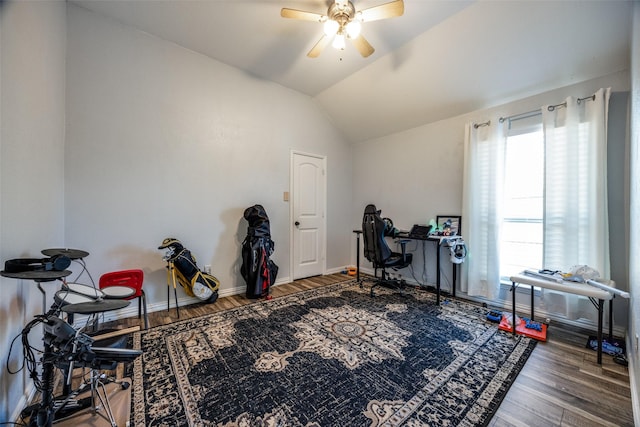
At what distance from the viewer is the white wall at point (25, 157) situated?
48.0 inches

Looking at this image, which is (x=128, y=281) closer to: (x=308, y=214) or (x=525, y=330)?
(x=308, y=214)

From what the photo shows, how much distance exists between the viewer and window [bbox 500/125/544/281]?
2.75 meters

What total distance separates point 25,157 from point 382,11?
108 inches

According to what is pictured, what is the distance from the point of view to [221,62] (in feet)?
10.6

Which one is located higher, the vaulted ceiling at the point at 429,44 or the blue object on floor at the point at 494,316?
the vaulted ceiling at the point at 429,44

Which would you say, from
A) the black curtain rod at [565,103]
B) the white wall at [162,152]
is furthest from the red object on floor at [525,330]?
the white wall at [162,152]

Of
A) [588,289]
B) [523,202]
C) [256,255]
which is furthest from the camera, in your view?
[256,255]

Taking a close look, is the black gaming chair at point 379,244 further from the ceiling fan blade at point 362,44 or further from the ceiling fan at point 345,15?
the ceiling fan at point 345,15

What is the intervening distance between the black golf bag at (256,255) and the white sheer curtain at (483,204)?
2676 mm

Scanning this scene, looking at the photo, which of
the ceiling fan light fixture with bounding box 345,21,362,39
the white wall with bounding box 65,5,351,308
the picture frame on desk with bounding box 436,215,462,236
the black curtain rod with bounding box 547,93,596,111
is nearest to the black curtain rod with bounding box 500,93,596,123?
the black curtain rod with bounding box 547,93,596,111

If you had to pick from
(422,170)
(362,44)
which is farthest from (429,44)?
(422,170)

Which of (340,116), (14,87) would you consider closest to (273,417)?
(14,87)

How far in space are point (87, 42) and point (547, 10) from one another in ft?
14.2

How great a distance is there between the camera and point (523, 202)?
→ 2865 millimetres
